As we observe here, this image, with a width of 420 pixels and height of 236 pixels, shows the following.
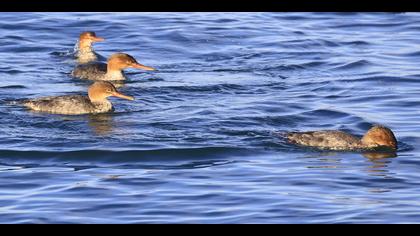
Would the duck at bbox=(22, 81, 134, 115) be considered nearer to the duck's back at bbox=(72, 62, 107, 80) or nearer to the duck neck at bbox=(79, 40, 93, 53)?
the duck's back at bbox=(72, 62, 107, 80)

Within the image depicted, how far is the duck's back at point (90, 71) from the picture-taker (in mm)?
18047

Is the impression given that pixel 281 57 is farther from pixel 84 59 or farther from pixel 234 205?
pixel 234 205

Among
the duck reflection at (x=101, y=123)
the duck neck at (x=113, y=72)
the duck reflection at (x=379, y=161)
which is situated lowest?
the duck reflection at (x=379, y=161)

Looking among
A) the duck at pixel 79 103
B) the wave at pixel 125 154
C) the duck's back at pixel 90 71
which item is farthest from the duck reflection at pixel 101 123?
the duck's back at pixel 90 71

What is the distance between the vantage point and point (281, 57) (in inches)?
780

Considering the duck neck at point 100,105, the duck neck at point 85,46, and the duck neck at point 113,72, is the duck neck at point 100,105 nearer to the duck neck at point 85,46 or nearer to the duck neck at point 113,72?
the duck neck at point 113,72

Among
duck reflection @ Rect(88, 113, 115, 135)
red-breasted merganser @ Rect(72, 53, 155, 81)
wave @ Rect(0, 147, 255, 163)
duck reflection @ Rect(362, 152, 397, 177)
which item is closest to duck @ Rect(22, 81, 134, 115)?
duck reflection @ Rect(88, 113, 115, 135)

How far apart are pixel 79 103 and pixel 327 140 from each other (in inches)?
170

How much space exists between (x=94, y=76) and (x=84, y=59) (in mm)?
1748

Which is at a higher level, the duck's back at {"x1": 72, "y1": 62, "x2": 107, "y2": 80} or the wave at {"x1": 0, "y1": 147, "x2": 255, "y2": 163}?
the duck's back at {"x1": 72, "y1": 62, "x2": 107, "y2": 80}

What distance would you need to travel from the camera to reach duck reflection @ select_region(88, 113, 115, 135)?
13.8 metres

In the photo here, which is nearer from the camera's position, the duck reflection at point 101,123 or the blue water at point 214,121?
the blue water at point 214,121

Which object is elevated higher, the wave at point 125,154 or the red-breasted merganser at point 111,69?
the red-breasted merganser at point 111,69

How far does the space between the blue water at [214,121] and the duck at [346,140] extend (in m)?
0.13
